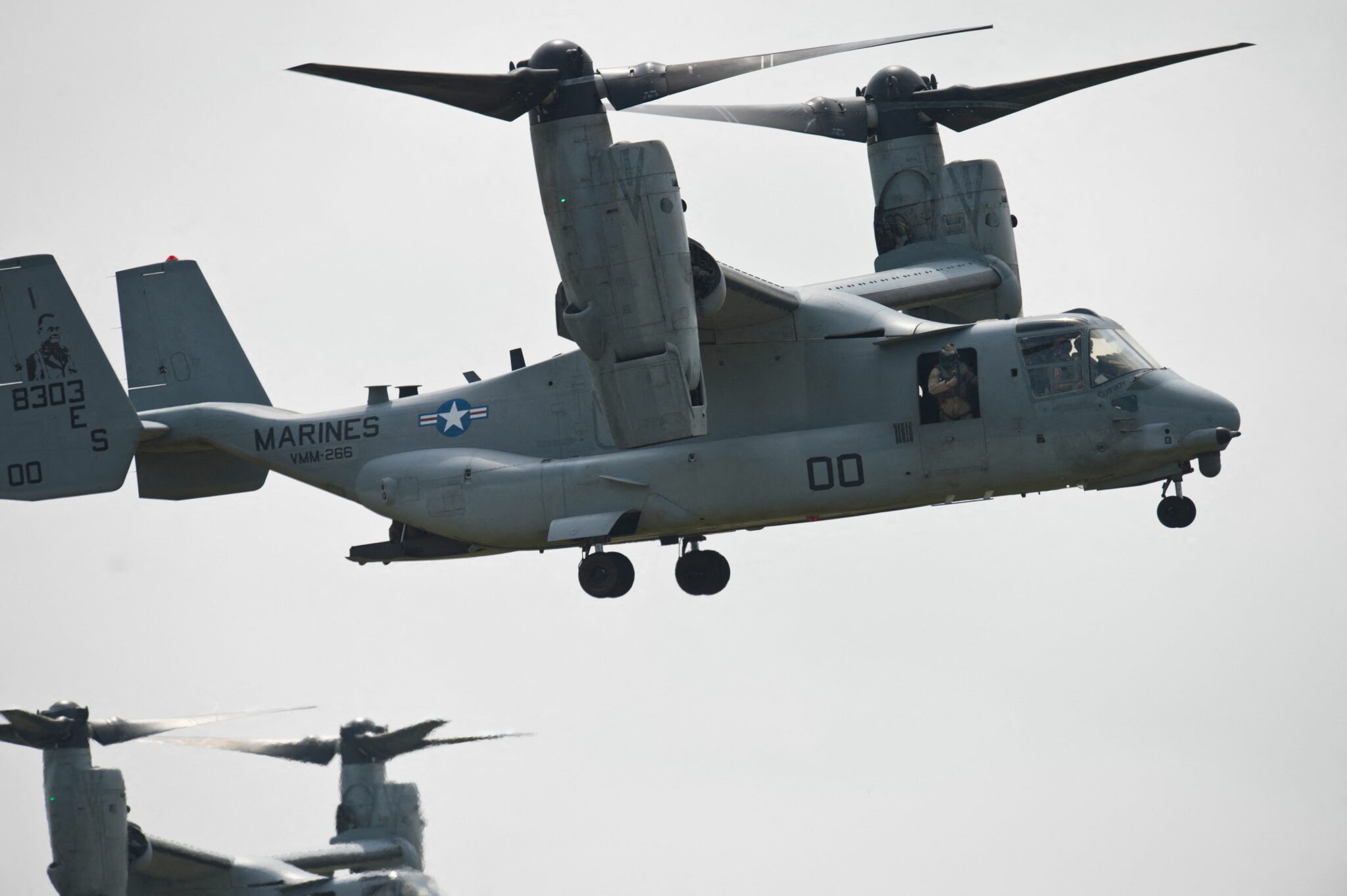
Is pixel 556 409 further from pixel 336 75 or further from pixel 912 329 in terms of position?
pixel 336 75

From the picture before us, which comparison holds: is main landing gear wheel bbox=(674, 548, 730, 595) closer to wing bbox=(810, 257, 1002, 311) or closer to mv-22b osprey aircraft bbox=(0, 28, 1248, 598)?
mv-22b osprey aircraft bbox=(0, 28, 1248, 598)

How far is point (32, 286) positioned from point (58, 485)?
2486 mm

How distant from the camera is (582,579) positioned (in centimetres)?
2106

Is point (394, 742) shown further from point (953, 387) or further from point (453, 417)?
point (953, 387)

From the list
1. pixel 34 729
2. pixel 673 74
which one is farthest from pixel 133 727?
pixel 673 74

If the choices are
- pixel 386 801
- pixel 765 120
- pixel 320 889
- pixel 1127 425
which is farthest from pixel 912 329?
pixel 386 801

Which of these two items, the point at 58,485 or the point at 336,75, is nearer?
the point at 336,75

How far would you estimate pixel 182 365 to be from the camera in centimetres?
2417

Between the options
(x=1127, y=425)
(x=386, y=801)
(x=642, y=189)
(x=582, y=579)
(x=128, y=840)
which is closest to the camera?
(x=642, y=189)

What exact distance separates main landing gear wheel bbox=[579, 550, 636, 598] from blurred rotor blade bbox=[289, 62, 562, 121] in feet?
17.5

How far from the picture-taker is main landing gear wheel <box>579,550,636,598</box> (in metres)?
21.0

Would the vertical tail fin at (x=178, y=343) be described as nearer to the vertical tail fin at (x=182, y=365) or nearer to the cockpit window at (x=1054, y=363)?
the vertical tail fin at (x=182, y=365)

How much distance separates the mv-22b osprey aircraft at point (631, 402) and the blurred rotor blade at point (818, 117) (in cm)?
285

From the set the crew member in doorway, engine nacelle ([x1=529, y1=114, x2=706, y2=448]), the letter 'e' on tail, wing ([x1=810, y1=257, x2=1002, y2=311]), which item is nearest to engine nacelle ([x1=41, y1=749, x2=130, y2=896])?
the letter 'e' on tail
